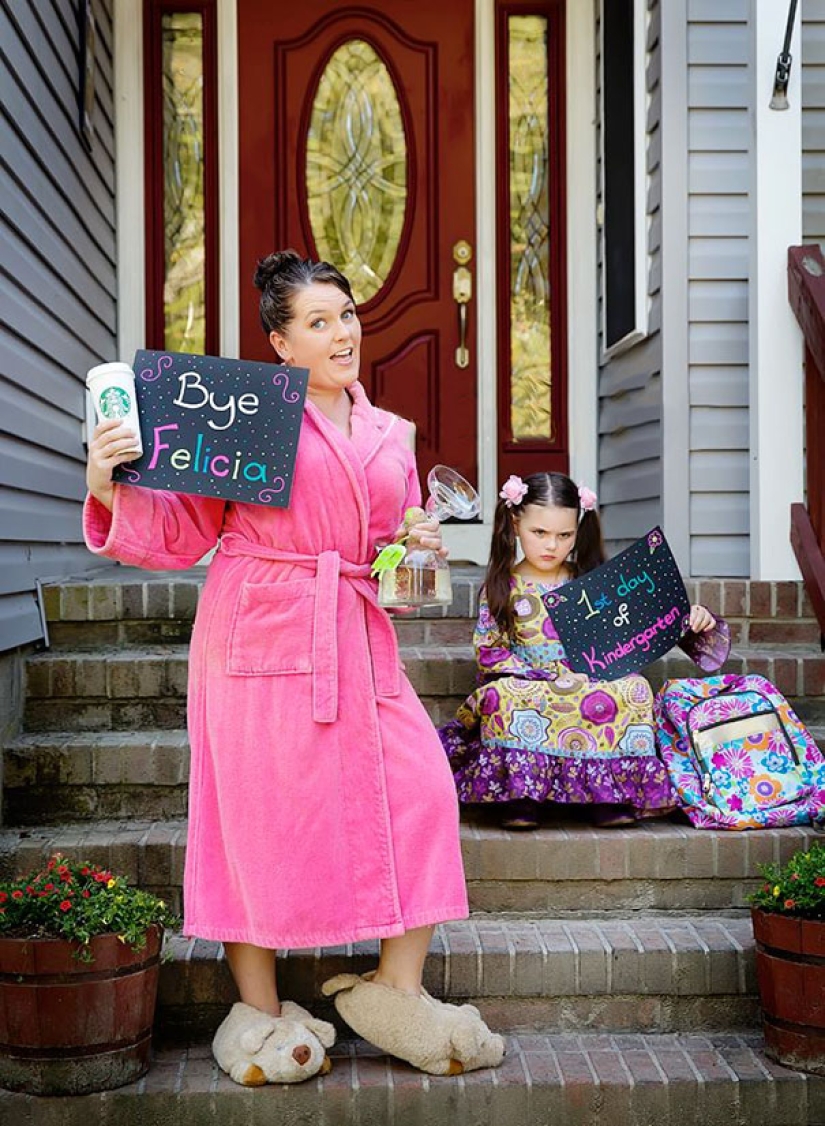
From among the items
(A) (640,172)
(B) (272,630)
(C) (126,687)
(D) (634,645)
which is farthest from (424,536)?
(A) (640,172)

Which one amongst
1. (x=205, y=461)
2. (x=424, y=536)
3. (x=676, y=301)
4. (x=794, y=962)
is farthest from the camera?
(x=676, y=301)

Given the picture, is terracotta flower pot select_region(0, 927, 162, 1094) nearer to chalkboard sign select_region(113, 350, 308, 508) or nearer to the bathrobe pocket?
the bathrobe pocket

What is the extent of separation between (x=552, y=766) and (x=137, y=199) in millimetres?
3333

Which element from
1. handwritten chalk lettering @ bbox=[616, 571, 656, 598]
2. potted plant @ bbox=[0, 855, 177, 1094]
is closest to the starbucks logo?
potted plant @ bbox=[0, 855, 177, 1094]

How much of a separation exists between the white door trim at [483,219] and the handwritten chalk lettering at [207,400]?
313 centimetres

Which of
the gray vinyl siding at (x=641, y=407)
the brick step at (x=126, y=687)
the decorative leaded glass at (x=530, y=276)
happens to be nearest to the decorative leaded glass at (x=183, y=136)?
the decorative leaded glass at (x=530, y=276)

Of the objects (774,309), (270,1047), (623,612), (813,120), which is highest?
(813,120)

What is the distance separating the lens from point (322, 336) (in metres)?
2.95

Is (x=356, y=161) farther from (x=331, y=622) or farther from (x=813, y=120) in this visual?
(x=331, y=622)

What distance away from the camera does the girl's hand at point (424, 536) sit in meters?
2.94

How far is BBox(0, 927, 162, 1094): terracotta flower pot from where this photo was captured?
113 inches

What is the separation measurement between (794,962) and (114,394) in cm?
180

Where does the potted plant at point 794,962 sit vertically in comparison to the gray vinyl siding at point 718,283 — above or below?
below

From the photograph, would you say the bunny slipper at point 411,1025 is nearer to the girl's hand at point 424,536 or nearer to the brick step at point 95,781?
the girl's hand at point 424,536
